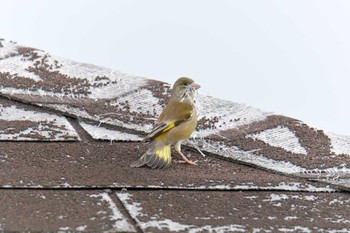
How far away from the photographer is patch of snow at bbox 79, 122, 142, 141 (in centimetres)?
371

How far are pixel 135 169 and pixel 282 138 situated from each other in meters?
0.92

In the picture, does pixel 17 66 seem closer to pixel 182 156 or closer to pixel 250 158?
pixel 182 156

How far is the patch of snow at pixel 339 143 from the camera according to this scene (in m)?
3.87

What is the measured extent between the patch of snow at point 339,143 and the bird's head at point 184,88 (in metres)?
0.68

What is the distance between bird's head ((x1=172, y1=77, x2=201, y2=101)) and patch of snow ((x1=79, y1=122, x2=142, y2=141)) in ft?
0.90

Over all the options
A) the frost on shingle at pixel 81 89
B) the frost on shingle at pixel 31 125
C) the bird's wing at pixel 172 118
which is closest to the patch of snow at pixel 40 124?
the frost on shingle at pixel 31 125

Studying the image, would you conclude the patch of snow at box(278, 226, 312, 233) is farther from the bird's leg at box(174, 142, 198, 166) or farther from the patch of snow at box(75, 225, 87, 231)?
the bird's leg at box(174, 142, 198, 166)

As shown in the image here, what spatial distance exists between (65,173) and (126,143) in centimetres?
62

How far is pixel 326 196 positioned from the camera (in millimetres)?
3145

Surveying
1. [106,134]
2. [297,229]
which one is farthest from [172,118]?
[297,229]

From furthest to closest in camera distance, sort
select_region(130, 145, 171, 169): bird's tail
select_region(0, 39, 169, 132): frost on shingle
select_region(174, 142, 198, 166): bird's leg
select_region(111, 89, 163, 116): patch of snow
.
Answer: select_region(111, 89, 163, 116): patch of snow → select_region(0, 39, 169, 132): frost on shingle → select_region(174, 142, 198, 166): bird's leg → select_region(130, 145, 171, 169): bird's tail

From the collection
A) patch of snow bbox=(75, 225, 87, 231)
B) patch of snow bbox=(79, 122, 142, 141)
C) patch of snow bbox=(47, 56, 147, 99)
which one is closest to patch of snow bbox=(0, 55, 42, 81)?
patch of snow bbox=(47, 56, 147, 99)

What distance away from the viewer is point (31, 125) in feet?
12.2

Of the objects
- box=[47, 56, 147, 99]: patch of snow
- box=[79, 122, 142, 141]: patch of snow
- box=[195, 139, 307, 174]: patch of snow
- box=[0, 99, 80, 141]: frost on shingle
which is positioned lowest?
box=[0, 99, 80, 141]: frost on shingle
